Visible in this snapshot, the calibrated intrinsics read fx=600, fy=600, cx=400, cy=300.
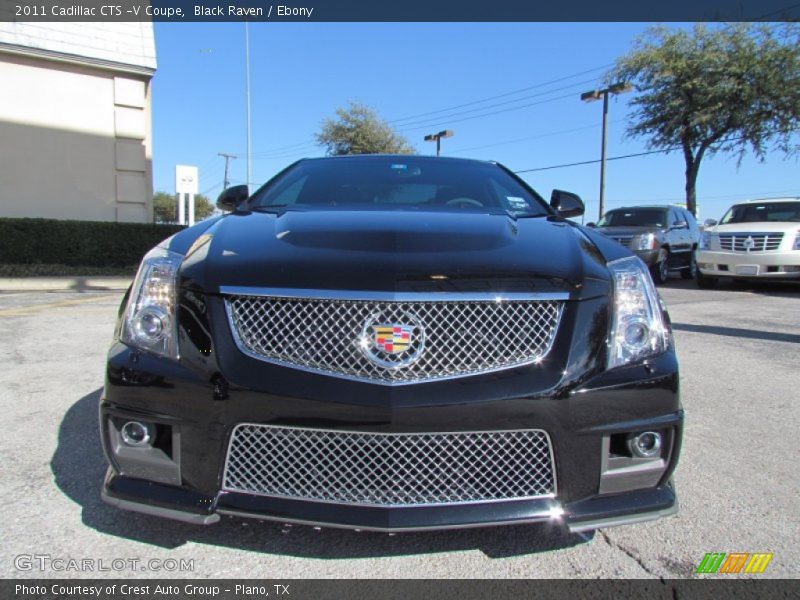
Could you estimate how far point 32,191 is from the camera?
12.9 m

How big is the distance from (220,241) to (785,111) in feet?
67.7

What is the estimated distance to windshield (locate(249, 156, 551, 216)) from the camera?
10.0ft

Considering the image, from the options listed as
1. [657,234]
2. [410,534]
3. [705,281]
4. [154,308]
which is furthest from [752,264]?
[154,308]

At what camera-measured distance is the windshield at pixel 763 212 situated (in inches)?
449

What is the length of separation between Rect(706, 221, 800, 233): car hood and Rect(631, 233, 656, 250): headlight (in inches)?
44.4

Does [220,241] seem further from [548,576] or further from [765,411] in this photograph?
[765,411]

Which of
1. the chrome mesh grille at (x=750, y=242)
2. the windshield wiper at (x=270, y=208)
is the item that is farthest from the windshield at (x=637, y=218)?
the windshield wiper at (x=270, y=208)

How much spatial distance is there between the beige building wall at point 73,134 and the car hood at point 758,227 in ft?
41.2

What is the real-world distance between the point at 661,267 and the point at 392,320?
1270 cm

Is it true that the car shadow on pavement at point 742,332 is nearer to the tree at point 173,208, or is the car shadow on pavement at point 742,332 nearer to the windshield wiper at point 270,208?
the windshield wiper at point 270,208

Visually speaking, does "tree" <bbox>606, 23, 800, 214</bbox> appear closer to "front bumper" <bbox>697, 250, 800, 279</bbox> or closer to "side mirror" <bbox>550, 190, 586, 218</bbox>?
"front bumper" <bbox>697, 250, 800, 279</bbox>

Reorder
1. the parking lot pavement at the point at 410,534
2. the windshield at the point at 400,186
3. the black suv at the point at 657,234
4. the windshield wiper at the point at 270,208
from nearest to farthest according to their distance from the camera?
1. the parking lot pavement at the point at 410,534
2. the windshield wiper at the point at 270,208
3. the windshield at the point at 400,186
4. the black suv at the point at 657,234
